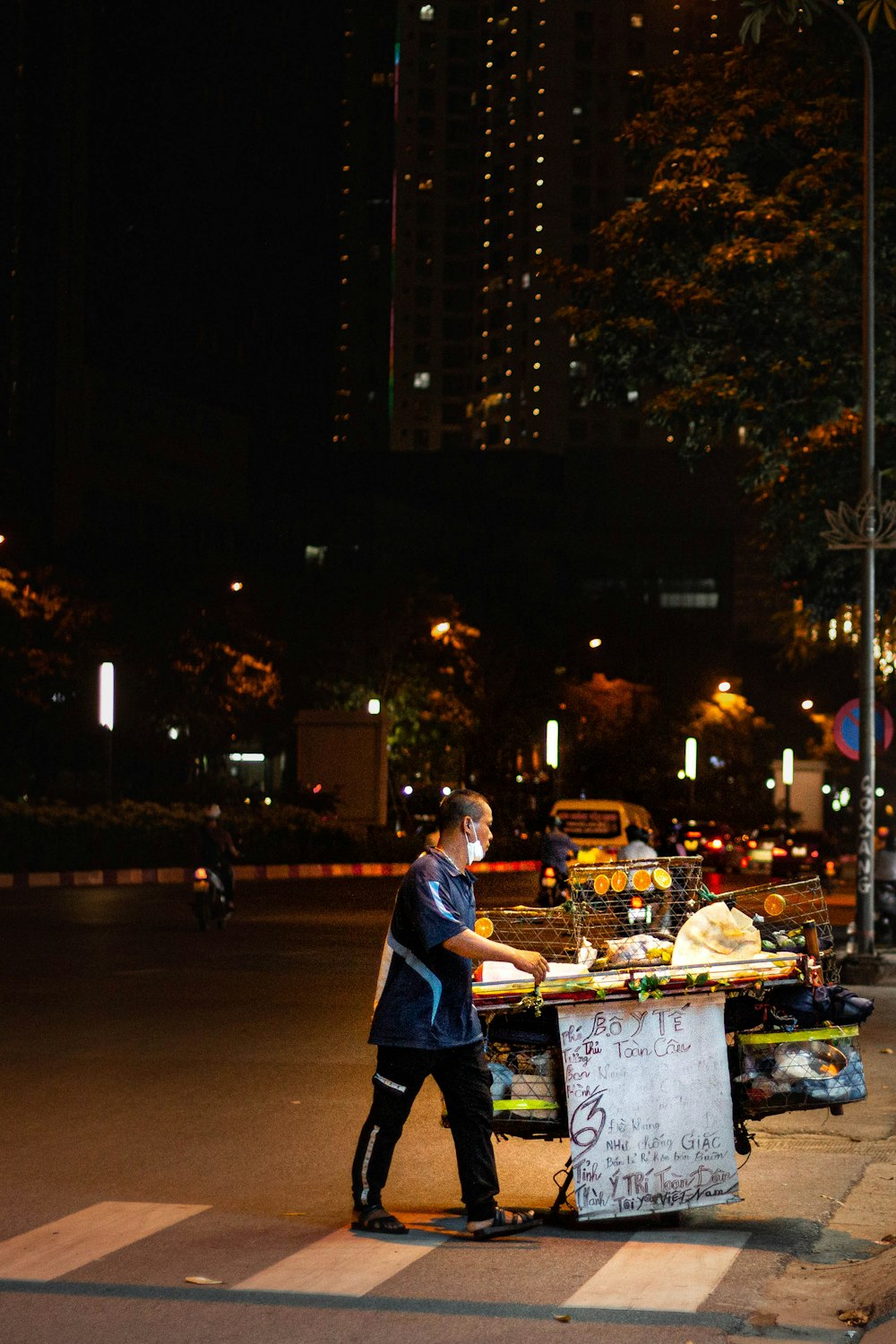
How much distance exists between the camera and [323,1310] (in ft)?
21.0

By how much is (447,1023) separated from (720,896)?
1.64m

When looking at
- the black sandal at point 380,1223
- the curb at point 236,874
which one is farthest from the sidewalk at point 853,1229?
the curb at point 236,874

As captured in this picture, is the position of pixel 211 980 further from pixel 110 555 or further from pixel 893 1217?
pixel 110 555

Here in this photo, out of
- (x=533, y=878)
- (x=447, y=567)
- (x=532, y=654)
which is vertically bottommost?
(x=533, y=878)

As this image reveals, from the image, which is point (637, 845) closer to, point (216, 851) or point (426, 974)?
point (216, 851)

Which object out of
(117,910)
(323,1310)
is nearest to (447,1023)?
(323,1310)

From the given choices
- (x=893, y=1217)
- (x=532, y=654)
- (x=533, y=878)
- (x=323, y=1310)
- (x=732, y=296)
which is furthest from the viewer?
(x=532, y=654)

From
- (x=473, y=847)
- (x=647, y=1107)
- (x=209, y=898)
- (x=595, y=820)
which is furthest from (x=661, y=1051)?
(x=595, y=820)

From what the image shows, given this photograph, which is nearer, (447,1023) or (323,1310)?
(323,1310)

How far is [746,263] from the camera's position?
22578 millimetres

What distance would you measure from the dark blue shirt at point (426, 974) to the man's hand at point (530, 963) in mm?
252

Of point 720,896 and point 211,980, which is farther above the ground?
point 720,896

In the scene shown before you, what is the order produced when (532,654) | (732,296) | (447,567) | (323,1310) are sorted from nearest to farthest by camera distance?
(323,1310)
(732,296)
(532,654)
(447,567)

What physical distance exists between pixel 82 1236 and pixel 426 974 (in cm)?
176
